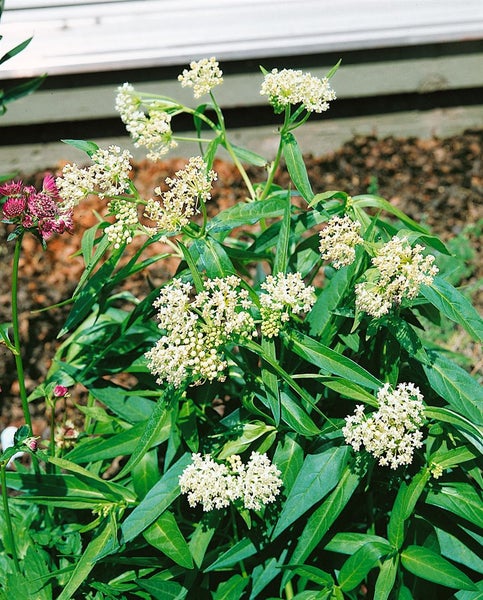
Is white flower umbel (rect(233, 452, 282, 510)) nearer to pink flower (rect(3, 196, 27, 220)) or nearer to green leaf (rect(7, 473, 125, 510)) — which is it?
green leaf (rect(7, 473, 125, 510))

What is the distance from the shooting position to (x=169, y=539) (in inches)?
76.1

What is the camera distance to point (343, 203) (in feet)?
6.98

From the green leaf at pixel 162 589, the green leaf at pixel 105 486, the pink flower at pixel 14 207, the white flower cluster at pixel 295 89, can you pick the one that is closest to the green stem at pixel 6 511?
the green leaf at pixel 105 486

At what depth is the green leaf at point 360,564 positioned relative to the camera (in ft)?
6.07

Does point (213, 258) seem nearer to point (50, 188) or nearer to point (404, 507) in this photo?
point (50, 188)

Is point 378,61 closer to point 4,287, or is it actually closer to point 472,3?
point 472,3

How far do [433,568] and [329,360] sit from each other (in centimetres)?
57

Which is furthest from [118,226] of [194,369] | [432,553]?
[432,553]

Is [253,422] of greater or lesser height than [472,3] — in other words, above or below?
below

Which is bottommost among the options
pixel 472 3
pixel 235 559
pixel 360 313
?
pixel 235 559

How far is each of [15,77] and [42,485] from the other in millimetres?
2719

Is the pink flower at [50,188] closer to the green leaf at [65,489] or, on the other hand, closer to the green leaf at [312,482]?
the green leaf at [65,489]

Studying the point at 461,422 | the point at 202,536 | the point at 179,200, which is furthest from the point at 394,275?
the point at 202,536

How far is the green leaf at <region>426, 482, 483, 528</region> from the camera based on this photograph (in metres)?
1.88
